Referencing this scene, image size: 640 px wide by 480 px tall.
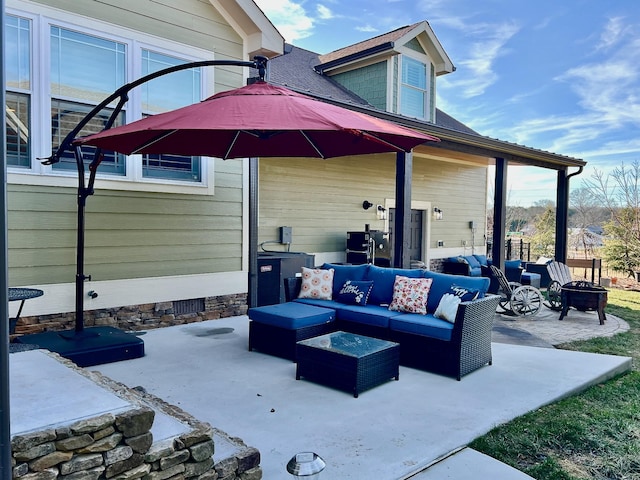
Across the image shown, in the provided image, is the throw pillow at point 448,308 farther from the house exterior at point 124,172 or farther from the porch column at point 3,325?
the porch column at point 3,325

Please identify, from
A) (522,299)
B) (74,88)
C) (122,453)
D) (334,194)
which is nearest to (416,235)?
(334,194)

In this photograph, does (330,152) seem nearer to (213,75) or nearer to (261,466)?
(213,75)

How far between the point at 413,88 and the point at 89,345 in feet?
28.2

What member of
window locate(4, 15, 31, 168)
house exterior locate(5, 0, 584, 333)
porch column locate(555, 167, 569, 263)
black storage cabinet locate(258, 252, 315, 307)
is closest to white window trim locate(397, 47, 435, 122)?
house exterior locate(5, 0, 584, 333)

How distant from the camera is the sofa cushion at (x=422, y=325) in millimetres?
4328

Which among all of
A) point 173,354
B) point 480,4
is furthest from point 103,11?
point 480,4

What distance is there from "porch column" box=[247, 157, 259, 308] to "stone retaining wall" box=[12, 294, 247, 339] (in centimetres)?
34

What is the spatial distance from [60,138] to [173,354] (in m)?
2.69

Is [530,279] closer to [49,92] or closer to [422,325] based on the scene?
[422,325]

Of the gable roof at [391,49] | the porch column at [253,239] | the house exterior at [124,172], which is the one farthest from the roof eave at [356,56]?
the porch column at [253,239]

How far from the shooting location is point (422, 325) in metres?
4.48

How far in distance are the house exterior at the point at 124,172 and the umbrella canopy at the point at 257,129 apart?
1135mm

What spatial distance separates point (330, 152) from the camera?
5391 mm

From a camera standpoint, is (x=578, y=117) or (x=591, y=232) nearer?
(x=591, y=232)
